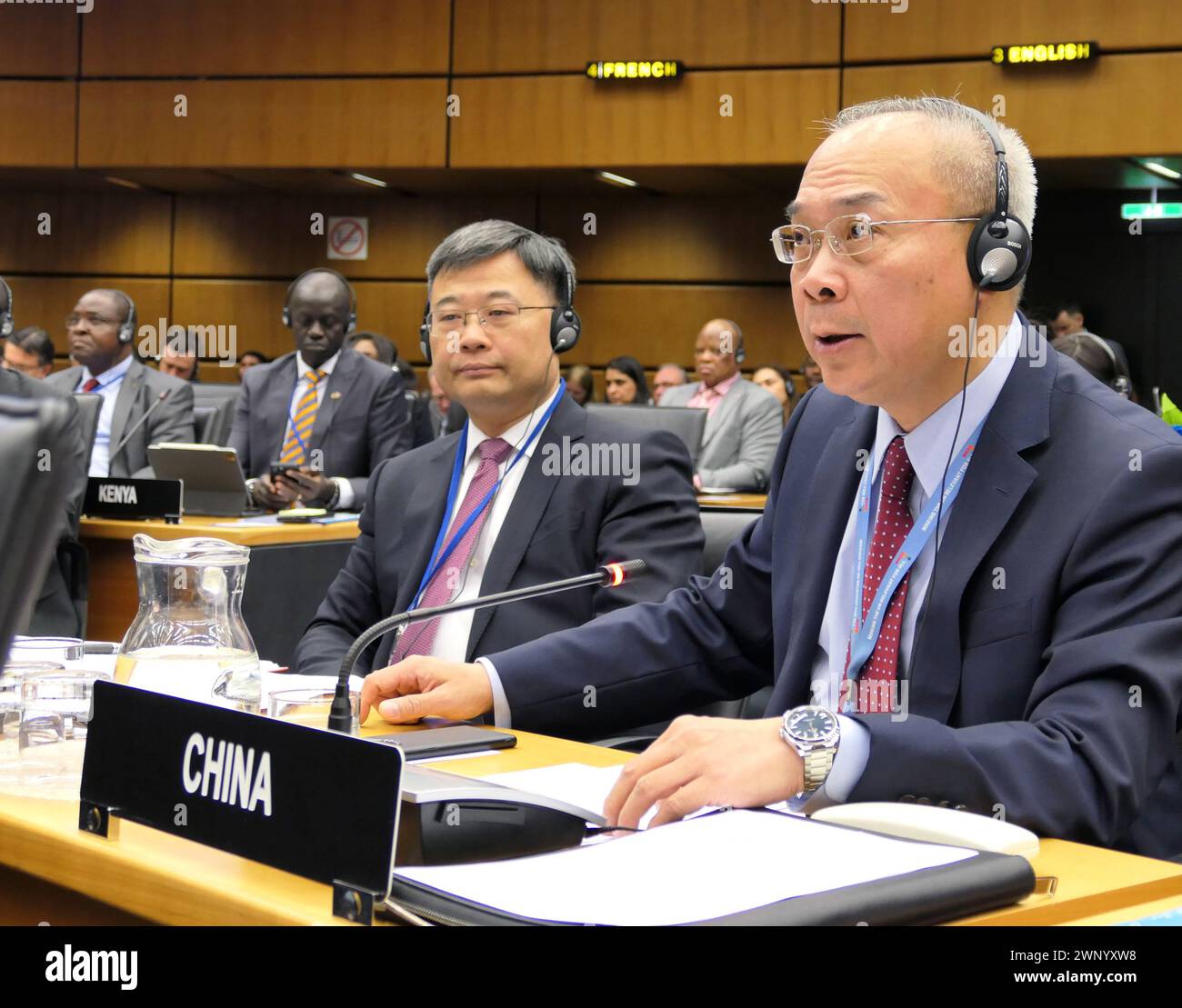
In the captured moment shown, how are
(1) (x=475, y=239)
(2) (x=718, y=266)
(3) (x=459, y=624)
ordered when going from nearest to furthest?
1. (3) (x=459, y=624)
2. (1) (x=475, y=239)
3. (2) (x=718, y=266)

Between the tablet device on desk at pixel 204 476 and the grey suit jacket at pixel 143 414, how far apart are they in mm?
777

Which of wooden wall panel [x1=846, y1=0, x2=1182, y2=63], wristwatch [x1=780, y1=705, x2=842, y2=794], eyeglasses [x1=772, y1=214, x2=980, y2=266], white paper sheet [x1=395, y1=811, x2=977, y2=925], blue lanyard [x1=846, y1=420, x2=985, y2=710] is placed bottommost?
white paper sheet [x1=395, y1=811, x2=977, y2=925]

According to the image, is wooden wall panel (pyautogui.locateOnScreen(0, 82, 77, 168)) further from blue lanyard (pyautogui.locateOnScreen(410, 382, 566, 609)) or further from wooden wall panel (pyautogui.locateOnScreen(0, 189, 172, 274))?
blue lanyard (pyautogui.locateOnScreen(410, 382, 566, 609))

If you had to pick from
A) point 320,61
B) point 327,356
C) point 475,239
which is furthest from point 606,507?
point 320,61

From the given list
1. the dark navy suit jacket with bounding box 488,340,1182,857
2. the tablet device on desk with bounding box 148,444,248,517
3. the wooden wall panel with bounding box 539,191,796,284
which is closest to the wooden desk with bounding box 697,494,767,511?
the tablet device on desk with bounding box 148,444,248,517

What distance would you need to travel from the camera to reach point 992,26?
7.20 m

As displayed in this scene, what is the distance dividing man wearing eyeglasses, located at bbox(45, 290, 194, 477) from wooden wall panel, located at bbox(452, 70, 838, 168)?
288 cm

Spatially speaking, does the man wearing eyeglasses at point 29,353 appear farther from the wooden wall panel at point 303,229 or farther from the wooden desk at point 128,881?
the wooden desk at point 128,881

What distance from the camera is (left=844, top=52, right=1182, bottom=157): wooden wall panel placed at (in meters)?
6.99

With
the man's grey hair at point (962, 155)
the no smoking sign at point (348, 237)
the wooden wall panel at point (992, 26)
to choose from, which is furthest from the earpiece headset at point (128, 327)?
the man's grey hair at point (962, 155)

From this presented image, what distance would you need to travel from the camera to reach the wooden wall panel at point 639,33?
761 cm

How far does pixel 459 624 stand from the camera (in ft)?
7.50

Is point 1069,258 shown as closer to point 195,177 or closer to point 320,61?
point 320,61

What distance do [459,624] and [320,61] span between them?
22.7ft
